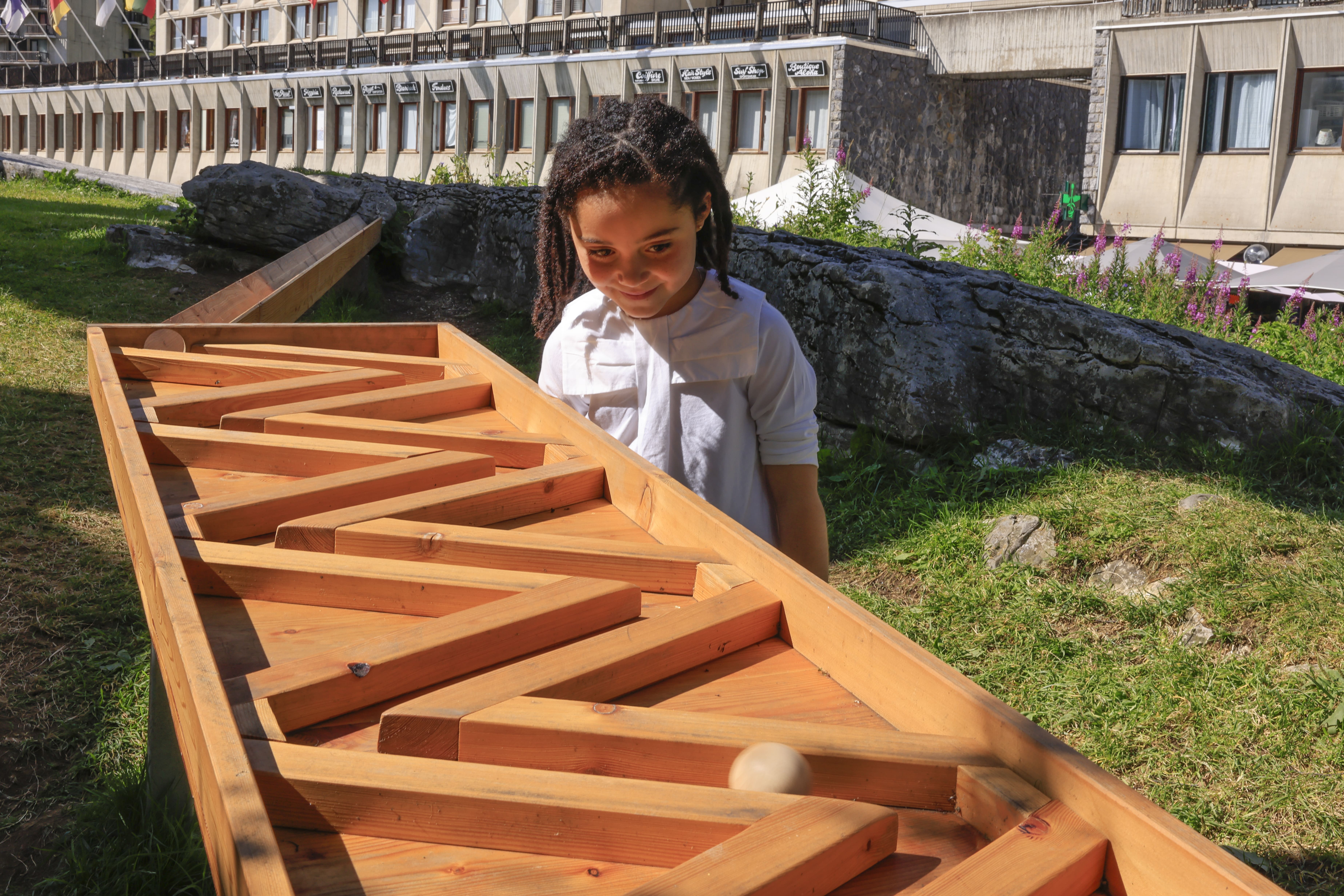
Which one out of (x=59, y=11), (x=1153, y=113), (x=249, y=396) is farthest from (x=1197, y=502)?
(x=59, y=11)

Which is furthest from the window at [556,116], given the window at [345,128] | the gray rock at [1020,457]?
the gray rock at [1020,457]

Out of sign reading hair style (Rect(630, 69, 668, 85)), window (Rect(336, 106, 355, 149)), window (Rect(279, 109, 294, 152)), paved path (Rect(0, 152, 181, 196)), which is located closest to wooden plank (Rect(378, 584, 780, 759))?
paved path (Rect(0, 152, 181, 196))

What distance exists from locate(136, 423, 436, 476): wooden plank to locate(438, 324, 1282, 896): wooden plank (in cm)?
58

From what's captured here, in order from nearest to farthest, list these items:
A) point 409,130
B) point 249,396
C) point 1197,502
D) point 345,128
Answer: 1. point 249,396
2. point 1197,502
3. point 409,130
4. point 345,128

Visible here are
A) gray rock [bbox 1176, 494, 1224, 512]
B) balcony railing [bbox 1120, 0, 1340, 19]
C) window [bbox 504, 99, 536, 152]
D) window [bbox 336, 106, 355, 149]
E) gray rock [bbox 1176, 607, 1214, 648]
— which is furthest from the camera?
window [bbox 336, 106, 355, 149]

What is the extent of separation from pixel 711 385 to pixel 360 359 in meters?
1.51

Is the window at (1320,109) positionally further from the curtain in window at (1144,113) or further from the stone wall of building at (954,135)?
the stone wall of building at (954,135)

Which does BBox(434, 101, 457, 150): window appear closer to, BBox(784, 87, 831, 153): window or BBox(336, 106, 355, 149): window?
BBox(336, 106, 355, 149): window

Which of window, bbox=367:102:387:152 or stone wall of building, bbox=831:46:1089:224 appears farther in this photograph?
window, bbox=367:102:387:152

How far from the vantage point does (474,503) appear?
214cm

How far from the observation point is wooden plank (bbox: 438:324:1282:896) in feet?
3.47

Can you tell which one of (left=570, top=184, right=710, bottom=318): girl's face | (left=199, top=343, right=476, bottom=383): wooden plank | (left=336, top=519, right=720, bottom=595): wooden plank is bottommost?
(left=336, top=519, right=720, bottom=595): wooden plank

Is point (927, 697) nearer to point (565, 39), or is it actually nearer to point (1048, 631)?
point (1048, 631)

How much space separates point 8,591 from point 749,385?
3583 millimetres
